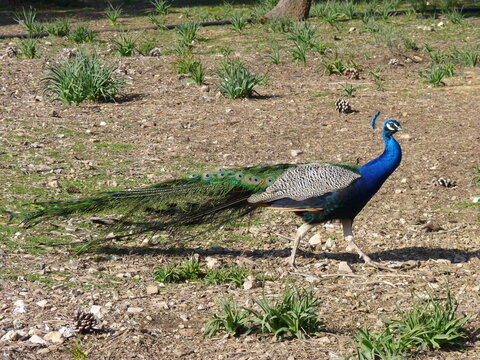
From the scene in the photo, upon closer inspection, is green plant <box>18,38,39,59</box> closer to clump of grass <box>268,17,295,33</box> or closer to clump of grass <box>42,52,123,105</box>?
clump of grass <box>42,52,123,105</box>

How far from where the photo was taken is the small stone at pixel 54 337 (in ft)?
14.0

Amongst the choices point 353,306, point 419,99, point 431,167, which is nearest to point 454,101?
point 419,99

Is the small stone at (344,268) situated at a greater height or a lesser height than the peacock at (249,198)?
lesser

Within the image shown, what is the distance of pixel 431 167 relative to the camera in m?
7.52

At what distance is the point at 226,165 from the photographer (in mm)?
7590

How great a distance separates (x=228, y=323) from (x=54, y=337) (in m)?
0.93

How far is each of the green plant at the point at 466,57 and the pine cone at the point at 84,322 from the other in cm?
783

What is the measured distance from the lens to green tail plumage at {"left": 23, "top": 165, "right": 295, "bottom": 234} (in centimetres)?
554

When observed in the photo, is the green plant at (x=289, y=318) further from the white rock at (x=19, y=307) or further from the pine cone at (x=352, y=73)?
the pine cone at (x=352, y=73)

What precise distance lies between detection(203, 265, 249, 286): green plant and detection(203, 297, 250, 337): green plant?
74 centimetres

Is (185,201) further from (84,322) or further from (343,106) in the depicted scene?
(343,106)

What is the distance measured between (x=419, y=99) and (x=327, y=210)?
4.54 metres

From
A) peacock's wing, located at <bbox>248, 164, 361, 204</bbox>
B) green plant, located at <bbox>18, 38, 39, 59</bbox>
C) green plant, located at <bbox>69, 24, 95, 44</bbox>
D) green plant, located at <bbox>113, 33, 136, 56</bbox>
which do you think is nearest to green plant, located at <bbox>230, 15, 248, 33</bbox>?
green plant, located at <bbox>113, 33, 136, 56</bbox>

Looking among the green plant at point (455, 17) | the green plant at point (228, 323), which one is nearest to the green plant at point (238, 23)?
the green plant at point (455, 17)
